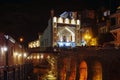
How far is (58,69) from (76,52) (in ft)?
52.3

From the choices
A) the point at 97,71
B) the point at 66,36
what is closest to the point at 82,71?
the point at 97,71

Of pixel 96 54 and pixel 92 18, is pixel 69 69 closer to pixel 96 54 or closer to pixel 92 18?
pixel 96 54

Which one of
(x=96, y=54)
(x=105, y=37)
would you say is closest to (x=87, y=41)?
(x=105, y=37)

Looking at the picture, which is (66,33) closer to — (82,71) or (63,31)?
(63,31)

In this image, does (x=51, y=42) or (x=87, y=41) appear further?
(x=51, y=42)

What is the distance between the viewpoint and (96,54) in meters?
46.7

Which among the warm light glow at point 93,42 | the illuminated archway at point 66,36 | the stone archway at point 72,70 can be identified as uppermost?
the illuminated archway at point 66,36

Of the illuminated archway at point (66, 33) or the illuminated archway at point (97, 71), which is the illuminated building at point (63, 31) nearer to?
the illuminated archway at point (66, 33)

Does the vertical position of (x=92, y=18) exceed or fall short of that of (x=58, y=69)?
it exceeds it

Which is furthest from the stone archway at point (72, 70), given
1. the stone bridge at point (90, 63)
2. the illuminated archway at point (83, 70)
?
the illuminated archway at point (83, 70)

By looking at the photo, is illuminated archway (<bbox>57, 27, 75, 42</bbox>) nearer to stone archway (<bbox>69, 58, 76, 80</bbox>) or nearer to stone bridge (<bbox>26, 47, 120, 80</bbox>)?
stone bridge (<bbox>26, 47, 120, 80</bbox>)

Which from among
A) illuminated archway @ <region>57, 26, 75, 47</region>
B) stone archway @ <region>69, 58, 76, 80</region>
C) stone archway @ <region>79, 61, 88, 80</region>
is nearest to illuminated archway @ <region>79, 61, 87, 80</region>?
stone archway @ <region>79, 61, 88, 80</region>

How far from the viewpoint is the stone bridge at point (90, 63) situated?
41531mm

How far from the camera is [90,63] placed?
4925 centimetres
